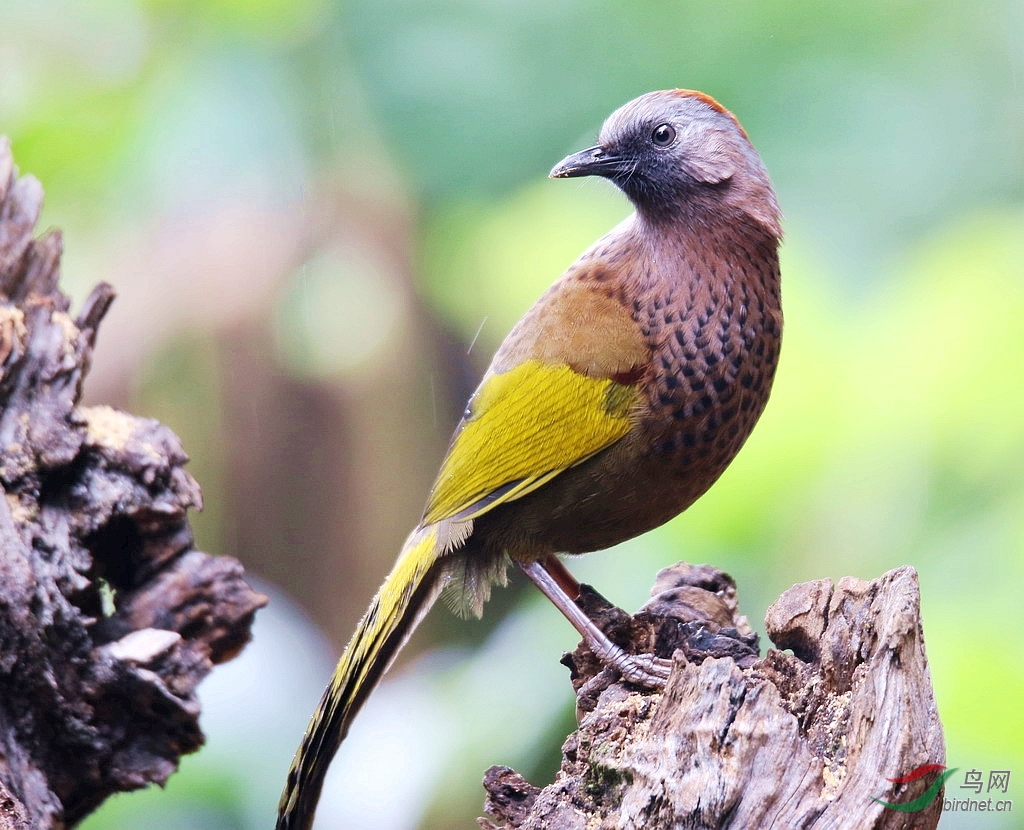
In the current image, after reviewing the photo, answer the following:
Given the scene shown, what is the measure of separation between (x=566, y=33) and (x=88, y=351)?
170 cm

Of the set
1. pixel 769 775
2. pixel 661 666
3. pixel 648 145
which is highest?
pixel 648 145

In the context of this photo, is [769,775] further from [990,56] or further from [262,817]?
[990,56]

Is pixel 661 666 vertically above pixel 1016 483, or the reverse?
pixel 1016 483

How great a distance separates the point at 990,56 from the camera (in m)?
2.98

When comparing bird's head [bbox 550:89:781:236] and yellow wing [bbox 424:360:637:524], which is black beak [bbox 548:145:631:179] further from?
yellow wing [bbox 424:360:637:524]

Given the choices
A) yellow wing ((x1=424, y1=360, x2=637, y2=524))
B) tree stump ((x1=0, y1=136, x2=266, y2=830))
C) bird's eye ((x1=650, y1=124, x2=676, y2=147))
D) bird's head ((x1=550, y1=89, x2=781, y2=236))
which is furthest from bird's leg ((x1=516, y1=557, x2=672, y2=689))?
bird's eye ((x1=650, y1=124, x2=676, y2=147))

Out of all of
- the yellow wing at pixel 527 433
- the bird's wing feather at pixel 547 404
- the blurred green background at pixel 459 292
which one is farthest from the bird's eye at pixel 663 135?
the blurred green background at pixel 459 292

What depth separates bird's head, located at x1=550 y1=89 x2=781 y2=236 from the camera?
2.23 metres

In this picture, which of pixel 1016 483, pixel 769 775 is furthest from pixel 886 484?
pixel 769 775

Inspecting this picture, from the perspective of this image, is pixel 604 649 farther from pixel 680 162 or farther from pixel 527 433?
pixel 680 162

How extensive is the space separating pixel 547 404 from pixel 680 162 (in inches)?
23.8

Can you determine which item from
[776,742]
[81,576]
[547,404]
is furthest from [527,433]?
[81,576]

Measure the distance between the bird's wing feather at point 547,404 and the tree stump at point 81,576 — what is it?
634mm

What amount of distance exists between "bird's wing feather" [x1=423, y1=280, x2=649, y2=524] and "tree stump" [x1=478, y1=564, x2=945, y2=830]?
1.66 ft
